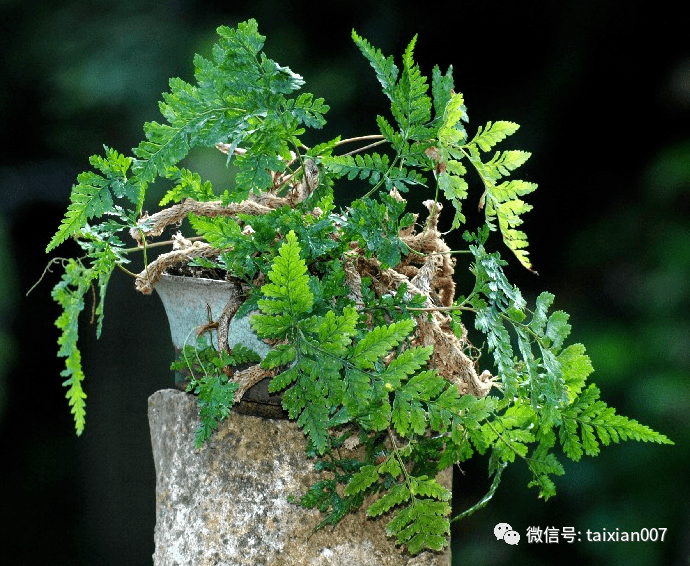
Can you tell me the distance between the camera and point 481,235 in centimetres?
87

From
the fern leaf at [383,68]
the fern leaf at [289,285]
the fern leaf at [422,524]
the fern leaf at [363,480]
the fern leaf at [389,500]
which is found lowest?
the fern leaf at [422,524]

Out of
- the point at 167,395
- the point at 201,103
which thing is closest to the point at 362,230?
the point at 201,103

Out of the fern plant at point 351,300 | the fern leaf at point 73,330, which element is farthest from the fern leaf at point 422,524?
the fern leaf at point 73,330

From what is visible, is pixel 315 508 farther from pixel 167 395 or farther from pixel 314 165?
pixel 314 165

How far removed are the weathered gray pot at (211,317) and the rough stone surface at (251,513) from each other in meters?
0.02

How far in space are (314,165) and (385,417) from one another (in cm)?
26

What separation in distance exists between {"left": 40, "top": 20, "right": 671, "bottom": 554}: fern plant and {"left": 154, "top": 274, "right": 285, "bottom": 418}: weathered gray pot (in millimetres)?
18

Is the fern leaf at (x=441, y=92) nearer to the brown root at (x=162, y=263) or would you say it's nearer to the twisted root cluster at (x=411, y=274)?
the twisted root cluster at (x=411, y=274)

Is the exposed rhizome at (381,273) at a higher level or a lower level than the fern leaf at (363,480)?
higher

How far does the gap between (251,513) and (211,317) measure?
191 millimetres

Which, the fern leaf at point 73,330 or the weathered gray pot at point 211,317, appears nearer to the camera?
the fern leaf at point 73,330

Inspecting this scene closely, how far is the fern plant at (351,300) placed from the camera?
0.79 metres

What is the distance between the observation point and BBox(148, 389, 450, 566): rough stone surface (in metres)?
0.88

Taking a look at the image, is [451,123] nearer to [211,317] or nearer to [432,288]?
[432,288]
